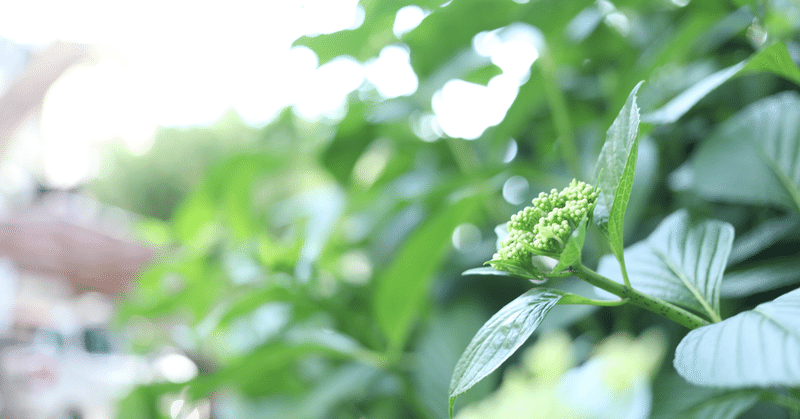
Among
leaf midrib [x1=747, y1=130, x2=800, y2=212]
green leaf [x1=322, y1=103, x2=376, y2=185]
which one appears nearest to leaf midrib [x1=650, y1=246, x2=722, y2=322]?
leaf midrib [x1=747, y1=130, x2=800, y2=212]

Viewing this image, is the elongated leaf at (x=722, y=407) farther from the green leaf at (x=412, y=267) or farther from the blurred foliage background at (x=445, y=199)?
the green leaf at (x=412, y=267)

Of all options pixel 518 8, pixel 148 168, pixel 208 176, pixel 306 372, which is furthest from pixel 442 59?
pixel 148 168

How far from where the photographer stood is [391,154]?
56 cm

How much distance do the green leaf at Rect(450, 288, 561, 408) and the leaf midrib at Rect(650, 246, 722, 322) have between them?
0.17 ft

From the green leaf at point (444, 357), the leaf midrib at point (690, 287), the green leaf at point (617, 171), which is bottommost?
the leaf midrib at point (690, 287)

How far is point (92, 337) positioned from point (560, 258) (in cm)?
208

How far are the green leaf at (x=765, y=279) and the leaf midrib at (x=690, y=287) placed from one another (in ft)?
0.26

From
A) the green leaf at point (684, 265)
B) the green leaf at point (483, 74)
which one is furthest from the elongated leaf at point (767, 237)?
the green leaf at point (483, 74)

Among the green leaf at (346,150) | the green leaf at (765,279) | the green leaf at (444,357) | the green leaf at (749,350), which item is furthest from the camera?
the green leaf at (346,150)

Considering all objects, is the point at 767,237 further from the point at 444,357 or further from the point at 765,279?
the point at 444,357

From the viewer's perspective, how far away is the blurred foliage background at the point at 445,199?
327mm

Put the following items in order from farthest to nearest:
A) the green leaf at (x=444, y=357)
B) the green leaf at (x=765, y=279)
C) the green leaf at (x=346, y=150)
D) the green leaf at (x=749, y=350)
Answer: the green leaf at (x=346, y=150), the green leaf at (x=444, y=357), the green leaf at (x=765, y=279), the green leaf at (x=749, y=350)

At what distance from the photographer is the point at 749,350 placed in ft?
0.40

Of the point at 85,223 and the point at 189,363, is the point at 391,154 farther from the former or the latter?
the point at 85,223
